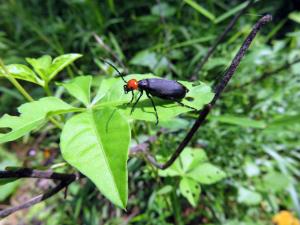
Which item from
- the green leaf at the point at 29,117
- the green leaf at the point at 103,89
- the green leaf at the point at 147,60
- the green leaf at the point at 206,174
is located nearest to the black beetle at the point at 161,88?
the green leaf at the point at 103,89

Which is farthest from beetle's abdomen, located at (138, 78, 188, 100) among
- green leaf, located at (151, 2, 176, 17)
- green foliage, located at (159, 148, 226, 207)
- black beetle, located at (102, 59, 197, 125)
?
green leaf, located at (151, 2, 176, 17)

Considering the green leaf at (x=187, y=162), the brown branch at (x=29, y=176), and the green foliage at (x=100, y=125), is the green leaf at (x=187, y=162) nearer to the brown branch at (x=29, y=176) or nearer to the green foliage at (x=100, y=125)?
the green foliage at (x=100, y=125)

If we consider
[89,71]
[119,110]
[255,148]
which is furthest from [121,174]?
[89,71]

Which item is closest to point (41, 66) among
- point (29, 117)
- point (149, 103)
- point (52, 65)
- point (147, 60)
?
point (52, 65)

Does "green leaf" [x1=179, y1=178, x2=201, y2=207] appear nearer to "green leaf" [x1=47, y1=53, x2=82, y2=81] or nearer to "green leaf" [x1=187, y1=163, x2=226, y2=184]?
"green leaf" [x1=187, y1=163, x2=226, y2=184]

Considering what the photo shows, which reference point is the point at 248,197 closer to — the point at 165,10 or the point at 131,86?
the point at 131,86

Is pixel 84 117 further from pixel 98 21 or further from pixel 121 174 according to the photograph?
pixel 98 21
